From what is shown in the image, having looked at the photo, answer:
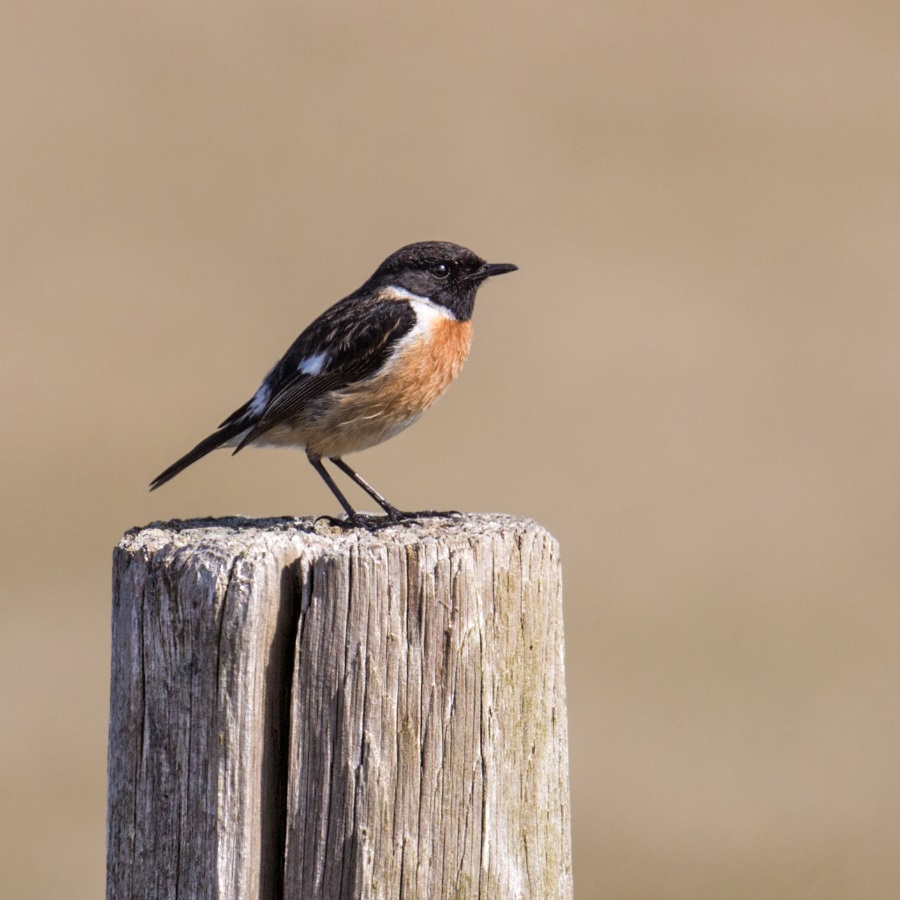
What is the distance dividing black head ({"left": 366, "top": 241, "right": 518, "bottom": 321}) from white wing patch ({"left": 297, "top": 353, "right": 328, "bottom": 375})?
663mm

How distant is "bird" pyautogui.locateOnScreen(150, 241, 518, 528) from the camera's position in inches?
237

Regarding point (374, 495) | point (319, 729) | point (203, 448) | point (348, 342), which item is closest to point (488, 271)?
point (348, 342)

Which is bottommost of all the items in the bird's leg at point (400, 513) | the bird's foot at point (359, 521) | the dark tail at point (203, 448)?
the bird's foot at point (359, 521)

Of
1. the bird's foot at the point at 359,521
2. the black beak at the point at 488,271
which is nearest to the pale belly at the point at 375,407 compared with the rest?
the black beak at the point at 488,271

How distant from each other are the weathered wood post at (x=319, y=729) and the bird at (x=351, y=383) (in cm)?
241

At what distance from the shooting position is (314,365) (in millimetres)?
6023

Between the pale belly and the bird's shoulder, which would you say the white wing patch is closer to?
the bird's shoulder

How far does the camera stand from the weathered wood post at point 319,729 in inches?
128

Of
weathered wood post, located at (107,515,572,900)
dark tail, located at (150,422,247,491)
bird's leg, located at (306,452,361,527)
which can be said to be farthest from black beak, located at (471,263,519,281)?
weathered wood post, located at (107,515,572,900)

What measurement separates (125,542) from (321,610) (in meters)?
0.60

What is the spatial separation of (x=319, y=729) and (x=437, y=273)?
3622 millimetres

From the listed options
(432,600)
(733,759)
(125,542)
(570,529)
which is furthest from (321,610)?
(570,529)

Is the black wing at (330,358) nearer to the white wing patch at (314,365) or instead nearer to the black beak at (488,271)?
the white wing patch at (314,365)

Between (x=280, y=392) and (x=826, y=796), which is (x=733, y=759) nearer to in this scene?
(x=826, y=796)
